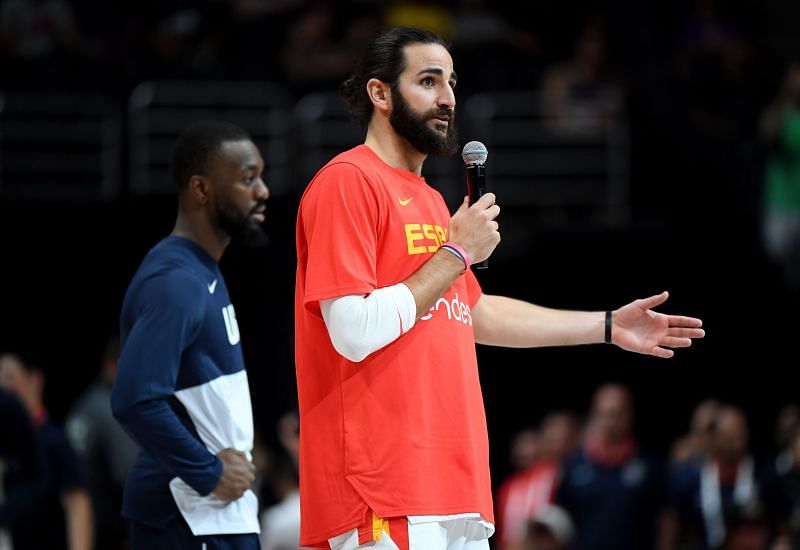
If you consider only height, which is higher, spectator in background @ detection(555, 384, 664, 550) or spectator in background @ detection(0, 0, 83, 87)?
spectator in background @ detection(0, 0, 83, 87)

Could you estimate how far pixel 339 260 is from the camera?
404 cm

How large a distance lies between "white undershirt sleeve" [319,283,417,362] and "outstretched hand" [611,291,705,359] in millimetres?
963

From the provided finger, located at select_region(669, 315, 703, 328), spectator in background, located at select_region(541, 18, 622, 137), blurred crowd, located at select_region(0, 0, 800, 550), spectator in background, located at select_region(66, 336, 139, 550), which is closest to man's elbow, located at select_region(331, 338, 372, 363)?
finger, located at select_region(669, 315, 703, 328)

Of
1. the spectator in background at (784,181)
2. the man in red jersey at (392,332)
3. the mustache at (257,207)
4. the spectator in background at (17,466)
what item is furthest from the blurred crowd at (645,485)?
the man in red jersey at (392,332)

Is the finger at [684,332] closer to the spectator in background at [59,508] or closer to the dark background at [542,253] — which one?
the spectator in background at [59,508]

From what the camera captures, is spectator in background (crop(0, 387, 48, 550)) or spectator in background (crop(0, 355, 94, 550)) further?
spectator in background (crop(0, 355, 94, 550))

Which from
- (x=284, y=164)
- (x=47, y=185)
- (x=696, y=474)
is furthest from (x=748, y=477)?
(x=47, y=185)

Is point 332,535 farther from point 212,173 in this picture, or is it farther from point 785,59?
point 785,59

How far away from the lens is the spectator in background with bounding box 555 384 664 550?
36.4ft

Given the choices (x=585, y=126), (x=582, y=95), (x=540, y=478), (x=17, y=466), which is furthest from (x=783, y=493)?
(x=17, y=466)

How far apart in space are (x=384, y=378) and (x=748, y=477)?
23.1 feet

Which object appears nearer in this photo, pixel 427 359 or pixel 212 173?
pixel 427 359

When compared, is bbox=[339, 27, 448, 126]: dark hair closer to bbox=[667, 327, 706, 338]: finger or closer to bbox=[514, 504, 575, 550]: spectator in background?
bbox=[667, 327, 706, 338]: finger

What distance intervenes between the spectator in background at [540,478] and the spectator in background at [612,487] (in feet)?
0.99
